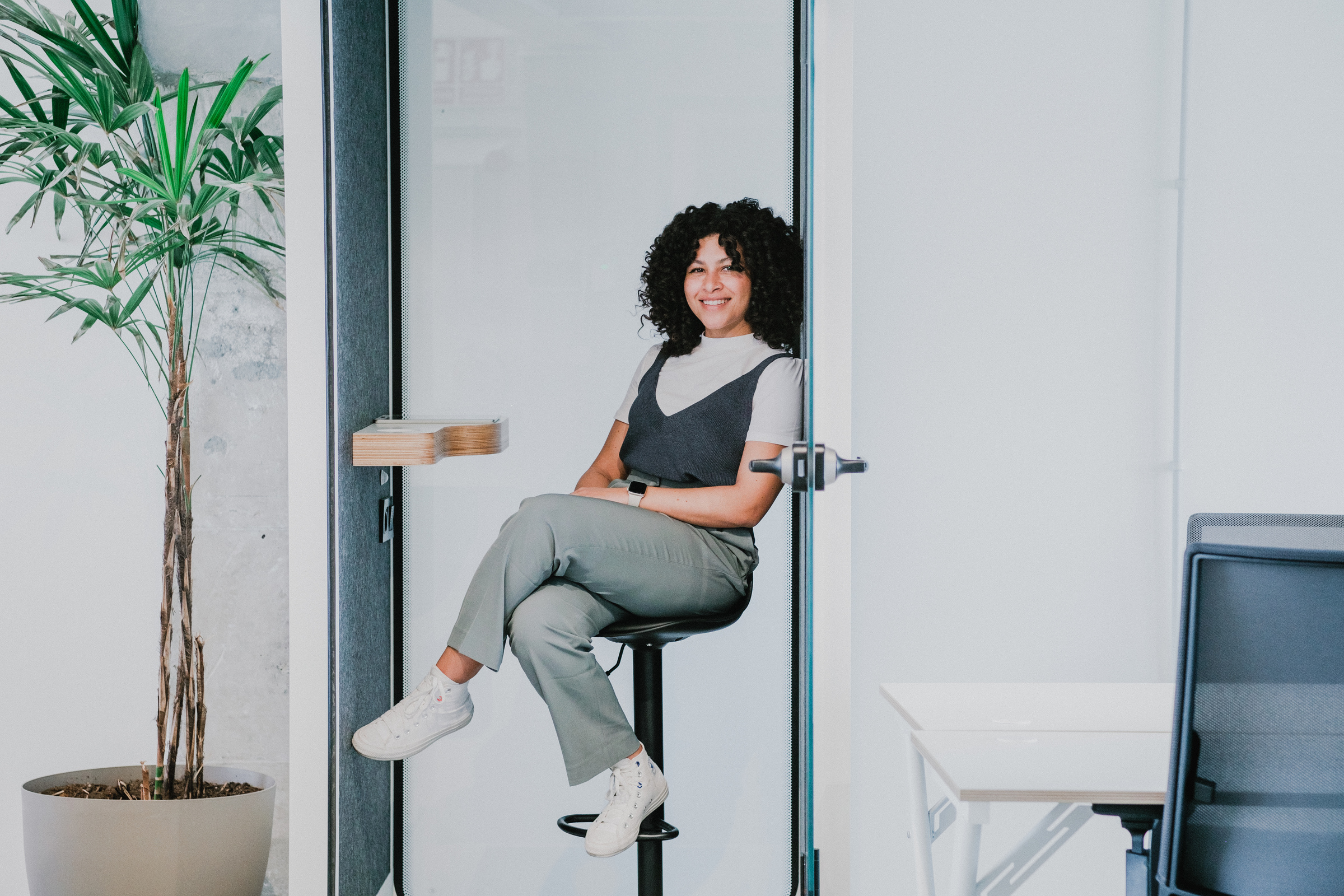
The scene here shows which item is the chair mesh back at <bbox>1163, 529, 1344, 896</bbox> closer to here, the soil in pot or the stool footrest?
the stool footrest

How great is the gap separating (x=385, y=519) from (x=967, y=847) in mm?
1058

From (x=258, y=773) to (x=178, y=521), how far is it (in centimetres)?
46

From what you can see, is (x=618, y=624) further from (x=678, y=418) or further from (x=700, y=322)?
(x=700, y=322)

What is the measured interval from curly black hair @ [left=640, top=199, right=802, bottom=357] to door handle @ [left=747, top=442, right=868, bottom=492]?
608mm

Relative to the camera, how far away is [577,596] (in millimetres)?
1459

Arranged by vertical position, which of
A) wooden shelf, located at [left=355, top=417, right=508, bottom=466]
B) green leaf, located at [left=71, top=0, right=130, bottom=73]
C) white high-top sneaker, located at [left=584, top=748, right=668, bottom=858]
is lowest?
white high-top sneaker, located at [left=584, top=748, right=668, bottom=858]

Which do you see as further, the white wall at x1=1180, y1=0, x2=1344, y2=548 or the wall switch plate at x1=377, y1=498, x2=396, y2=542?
the white wall at x1=1180, y1=0, x2=1344, y2=548

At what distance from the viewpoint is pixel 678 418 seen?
67.0 inches

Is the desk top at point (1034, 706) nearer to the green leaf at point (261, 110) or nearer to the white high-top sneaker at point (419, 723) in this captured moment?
the white high-top sneaker at point (419, 723)

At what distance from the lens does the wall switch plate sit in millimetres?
1760

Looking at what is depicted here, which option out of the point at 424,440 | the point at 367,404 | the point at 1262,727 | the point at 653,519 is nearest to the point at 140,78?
the point at 367,404

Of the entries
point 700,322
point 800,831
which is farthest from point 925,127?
point 800,831

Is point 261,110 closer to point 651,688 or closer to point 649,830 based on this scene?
point 651,688

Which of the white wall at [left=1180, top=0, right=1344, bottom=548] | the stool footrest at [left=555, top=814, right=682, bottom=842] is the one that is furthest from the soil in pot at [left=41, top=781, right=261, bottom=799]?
the white wall at [left=1180, top=0, right=1344, bottom=548]
